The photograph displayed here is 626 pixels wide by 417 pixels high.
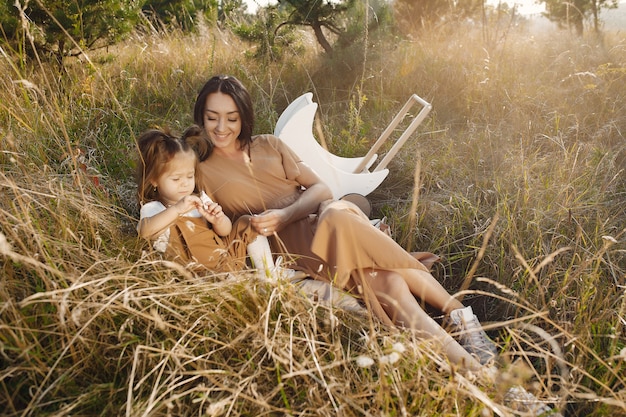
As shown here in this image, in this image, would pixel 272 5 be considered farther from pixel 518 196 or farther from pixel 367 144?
pixel 518 196

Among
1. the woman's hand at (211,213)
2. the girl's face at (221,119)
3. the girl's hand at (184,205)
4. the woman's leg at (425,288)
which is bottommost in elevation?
the woman's leg at (425,288)


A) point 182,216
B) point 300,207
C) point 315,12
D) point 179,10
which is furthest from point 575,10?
point 182,216

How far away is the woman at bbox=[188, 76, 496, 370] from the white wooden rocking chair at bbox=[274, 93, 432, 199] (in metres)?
0.19

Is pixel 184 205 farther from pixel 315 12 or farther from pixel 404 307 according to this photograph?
pixel 315 12

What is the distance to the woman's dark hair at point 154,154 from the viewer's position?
2.15m

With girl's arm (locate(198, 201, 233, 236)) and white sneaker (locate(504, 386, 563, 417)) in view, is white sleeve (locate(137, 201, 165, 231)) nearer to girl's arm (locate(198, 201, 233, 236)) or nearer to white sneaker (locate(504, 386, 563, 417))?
girl's arm (locate(198, 201, 233, 236))

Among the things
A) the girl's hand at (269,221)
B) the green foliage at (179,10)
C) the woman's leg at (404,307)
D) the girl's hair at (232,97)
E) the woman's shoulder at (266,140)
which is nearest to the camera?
the woman's leg at (404,307)

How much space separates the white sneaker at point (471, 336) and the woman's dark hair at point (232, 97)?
1336 mm

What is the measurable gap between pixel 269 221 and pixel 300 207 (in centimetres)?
23

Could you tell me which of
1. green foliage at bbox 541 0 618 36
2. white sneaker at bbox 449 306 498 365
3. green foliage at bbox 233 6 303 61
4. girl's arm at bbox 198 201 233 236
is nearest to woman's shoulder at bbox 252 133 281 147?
girl's arm at bbox 198 201 233 236

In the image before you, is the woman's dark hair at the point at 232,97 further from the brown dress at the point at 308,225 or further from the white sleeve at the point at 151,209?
the white sleeve at the point at 151,209

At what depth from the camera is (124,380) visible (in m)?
1.51

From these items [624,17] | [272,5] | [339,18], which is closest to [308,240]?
[272,5]

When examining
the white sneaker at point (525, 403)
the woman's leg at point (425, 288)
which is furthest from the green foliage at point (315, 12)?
the white sneaker at point (525, 403)
